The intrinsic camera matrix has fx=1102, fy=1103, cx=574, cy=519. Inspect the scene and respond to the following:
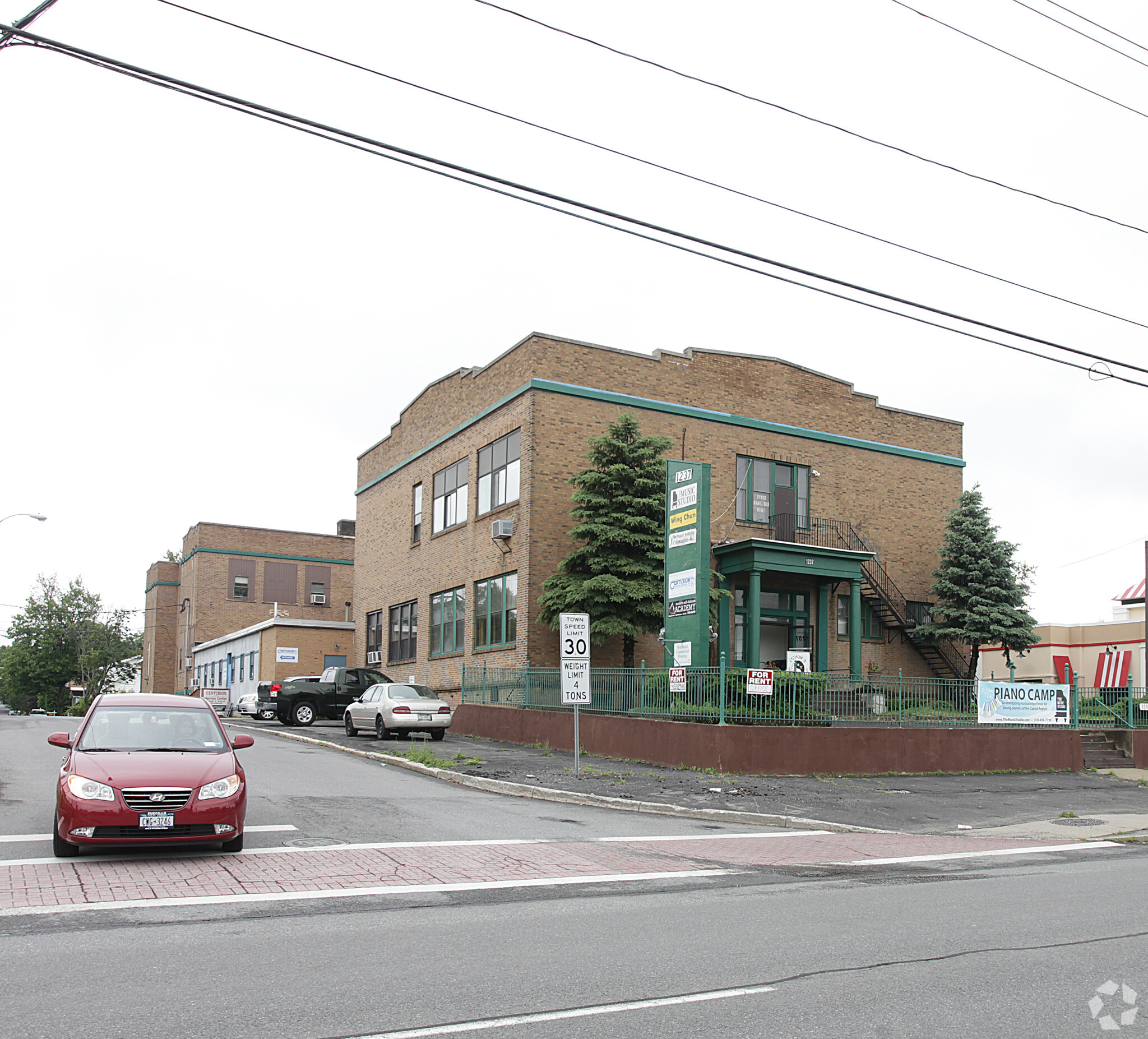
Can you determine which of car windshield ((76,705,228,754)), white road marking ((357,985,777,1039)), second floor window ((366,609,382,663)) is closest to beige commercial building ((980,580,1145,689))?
second floor window ((366,609,382,663))

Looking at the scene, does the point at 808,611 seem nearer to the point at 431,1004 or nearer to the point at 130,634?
the point at 431,1004

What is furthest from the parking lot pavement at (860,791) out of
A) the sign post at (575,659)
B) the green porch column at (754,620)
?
the green porch column at (754,620)

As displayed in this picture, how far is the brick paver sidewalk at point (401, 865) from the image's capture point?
30.1 ft

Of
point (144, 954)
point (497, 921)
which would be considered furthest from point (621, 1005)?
point (144, 954)

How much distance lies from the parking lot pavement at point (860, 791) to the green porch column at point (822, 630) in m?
9.32

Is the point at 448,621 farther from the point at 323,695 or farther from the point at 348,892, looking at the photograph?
the point at 348,892

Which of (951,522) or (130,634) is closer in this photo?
(951,522)

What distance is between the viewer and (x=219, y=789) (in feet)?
34.7

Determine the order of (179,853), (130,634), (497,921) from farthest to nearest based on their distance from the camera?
(130,634) → (179,853) → (497,921)

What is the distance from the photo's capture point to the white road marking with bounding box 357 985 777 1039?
5.26m

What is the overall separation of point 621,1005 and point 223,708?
46086 mm

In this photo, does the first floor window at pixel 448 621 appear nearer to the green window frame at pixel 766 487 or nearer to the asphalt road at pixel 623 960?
the green window frame at pixel 766 487

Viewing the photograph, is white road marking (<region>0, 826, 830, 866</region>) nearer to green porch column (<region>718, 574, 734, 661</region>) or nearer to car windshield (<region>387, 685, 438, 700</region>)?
car windshield (<region>387, 685, 438, 700</region>)

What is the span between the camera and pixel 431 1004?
575 cm
